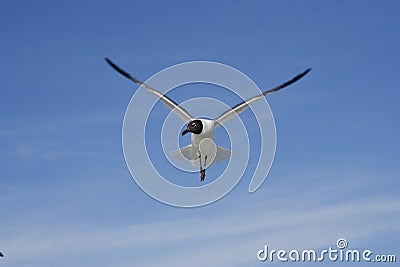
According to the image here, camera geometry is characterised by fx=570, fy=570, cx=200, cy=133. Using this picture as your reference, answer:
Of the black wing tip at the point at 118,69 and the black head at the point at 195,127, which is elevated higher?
the black wing tip at the point at 118,69

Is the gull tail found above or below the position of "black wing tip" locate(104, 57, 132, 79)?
below

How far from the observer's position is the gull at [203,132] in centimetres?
2817

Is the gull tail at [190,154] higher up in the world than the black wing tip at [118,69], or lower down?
lower down

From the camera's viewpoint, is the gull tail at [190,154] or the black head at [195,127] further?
the gull tail at [190,154]

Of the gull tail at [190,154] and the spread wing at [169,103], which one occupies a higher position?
the spread wing at [169,103]

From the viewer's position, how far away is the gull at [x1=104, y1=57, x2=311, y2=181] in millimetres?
28172

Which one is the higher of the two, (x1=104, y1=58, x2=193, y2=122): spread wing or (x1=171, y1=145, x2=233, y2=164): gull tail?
(x1=104, y1=58, x2=193, y2=122): spread wing

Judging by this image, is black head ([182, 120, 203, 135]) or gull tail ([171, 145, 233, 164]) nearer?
black head ([182, 120, 203, 135])

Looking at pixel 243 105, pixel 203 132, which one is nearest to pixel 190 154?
pixel 203 132

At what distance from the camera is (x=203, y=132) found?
28.2 m

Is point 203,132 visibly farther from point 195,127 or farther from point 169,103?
point 169,103

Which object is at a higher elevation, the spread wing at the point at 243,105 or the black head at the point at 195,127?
the spread wing at the point at 243,105

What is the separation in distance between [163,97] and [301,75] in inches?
302

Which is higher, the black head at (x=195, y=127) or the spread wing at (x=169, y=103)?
the spread wing at (x=169, y=103)
